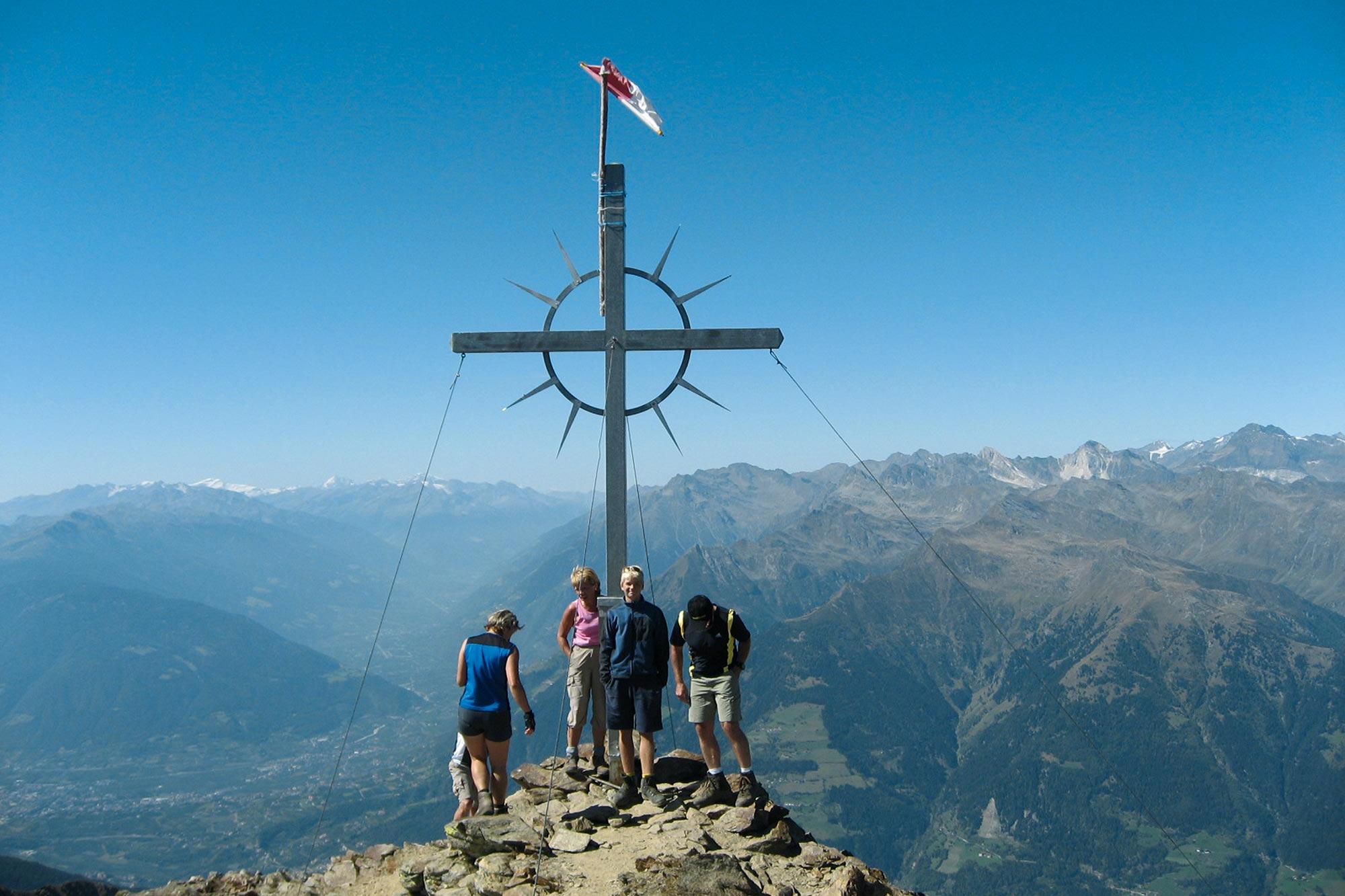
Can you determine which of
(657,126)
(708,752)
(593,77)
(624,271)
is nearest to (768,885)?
(708,752)

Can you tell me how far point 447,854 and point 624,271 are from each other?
9.15 m

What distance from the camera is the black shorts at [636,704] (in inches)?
448

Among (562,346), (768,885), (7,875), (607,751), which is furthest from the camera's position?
(7,875)

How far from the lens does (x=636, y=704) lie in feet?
37.6

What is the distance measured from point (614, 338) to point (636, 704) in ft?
19.6

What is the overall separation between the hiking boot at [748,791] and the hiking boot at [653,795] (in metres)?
1.01

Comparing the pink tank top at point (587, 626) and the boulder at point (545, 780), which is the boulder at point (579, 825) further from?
the pink tank top at point (587, 626)

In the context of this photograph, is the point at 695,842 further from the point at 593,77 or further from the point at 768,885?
the point at 593,77

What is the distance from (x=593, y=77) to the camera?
13383mm

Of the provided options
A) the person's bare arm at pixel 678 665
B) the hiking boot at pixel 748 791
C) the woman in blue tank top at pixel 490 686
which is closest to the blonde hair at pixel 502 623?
the woman in blue tank top at pixel 490 686

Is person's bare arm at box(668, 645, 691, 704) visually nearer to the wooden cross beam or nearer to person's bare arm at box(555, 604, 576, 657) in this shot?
person's bare arm at box(555, 604, 576, 657)

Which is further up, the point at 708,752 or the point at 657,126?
the point at 657,126

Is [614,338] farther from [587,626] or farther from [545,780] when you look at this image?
[545,780]

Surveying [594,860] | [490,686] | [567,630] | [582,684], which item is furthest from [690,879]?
[567,630]
